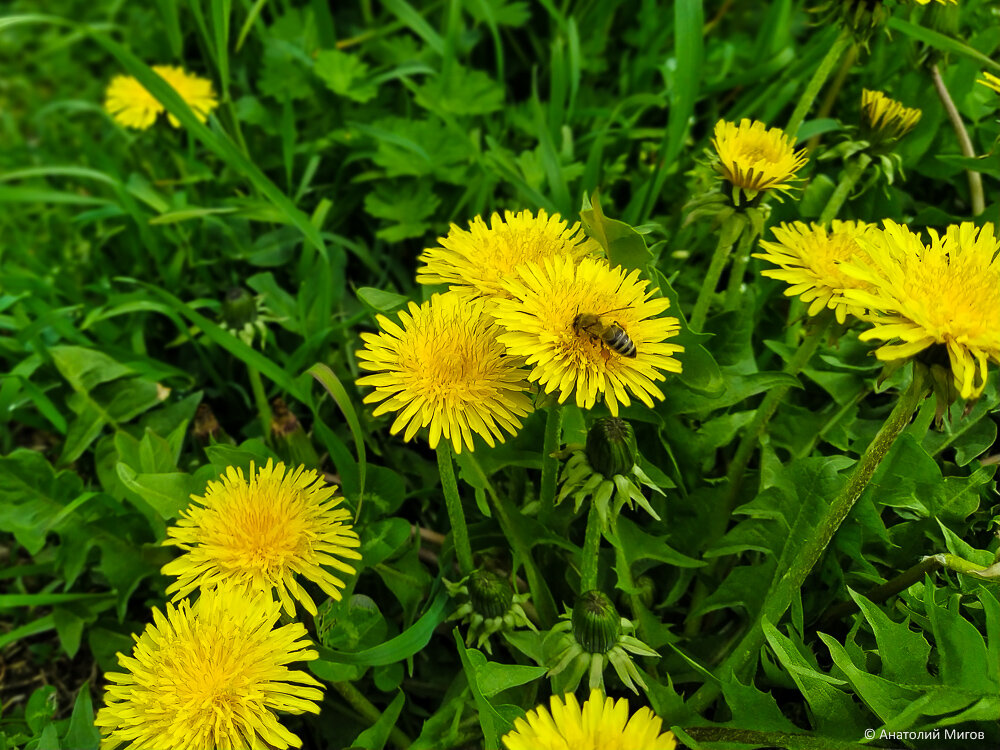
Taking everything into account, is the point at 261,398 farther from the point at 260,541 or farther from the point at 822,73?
the point at 822,73

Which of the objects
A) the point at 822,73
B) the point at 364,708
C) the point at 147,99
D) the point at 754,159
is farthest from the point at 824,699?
the point at 147,99

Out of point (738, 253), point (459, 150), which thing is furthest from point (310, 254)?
point (738, 253)

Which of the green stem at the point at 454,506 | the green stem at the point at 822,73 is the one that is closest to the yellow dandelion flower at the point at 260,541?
the green stem at the point at 454,506

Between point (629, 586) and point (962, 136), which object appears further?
point (962, 136)

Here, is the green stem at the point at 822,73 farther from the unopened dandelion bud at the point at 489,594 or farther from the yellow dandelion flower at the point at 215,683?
the yellow dandelion flower at the point at 215,683

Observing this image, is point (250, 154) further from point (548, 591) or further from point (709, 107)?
point (548, 591)

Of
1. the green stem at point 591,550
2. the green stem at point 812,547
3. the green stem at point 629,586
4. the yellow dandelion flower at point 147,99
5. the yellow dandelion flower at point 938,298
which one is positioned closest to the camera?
the yellow dandelion flower at point 938,298

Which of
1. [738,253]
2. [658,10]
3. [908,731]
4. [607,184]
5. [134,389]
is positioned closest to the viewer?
[908,731]
